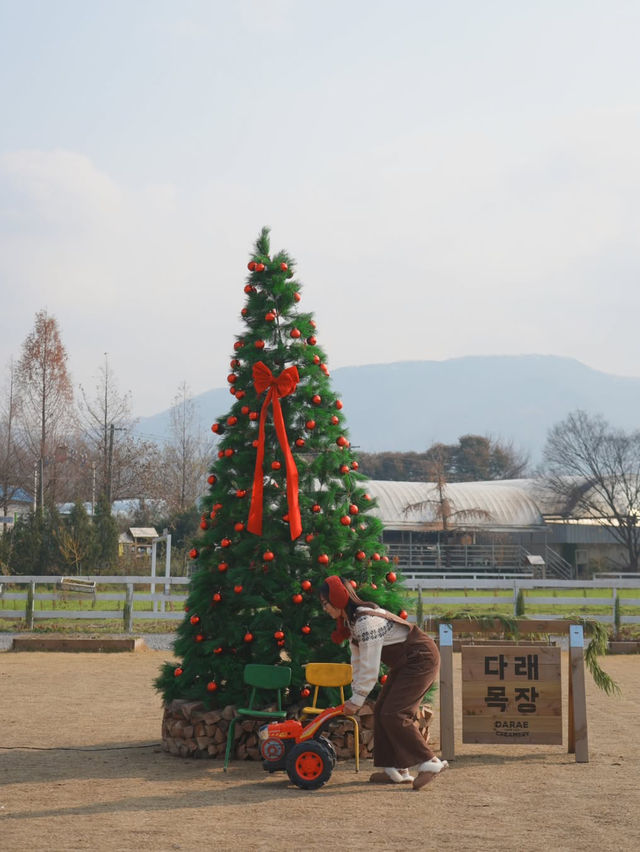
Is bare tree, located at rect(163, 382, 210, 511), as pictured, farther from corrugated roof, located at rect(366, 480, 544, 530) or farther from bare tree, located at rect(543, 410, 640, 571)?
bare tree, located at rect(543, 410, 640, 571)

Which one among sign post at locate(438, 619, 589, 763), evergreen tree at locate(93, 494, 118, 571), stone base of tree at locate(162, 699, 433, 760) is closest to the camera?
stone base of tree at locate(162, 699, 433, 760)

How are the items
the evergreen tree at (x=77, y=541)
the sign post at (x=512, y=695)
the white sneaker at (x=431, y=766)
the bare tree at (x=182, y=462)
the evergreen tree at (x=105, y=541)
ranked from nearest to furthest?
1. the white sneaker at (x=431, y=766)
2. the sign post at (x=512, y=695)
3. the evergreen tree at (x=77, y=541)
4. the evergreen tree at (x=105, y=541)
5. the bare tree at (x=182, y=462)

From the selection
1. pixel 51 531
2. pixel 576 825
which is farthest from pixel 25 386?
pixel 576 825

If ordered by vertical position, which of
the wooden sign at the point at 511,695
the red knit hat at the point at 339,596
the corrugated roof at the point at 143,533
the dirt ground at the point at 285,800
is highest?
the corrugated roof at the point at 143,533

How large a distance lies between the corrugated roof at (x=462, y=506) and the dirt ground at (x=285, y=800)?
44.4 metres

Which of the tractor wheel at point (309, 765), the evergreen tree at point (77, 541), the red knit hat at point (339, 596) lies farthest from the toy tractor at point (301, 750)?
the evergreen tree at point (77, 541)

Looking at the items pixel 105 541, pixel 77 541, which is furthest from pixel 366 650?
pixel 105 541

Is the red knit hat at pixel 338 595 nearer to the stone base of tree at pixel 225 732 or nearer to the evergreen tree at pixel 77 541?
the stone base of tree at pixel 225 732

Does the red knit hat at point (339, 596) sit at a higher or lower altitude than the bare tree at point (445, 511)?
lower

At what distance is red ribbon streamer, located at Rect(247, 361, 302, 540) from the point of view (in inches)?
308

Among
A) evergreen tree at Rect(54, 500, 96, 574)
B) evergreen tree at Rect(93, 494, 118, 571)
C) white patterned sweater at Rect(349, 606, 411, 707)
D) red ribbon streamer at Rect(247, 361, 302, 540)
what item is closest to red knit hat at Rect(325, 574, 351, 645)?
white patterned sweater at Rect(349, 606, 411, 707)

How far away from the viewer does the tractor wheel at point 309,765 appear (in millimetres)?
6762

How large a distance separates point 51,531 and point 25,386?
1071 centimetres

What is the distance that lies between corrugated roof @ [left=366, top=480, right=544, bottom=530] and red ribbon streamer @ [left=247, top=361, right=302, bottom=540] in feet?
149
